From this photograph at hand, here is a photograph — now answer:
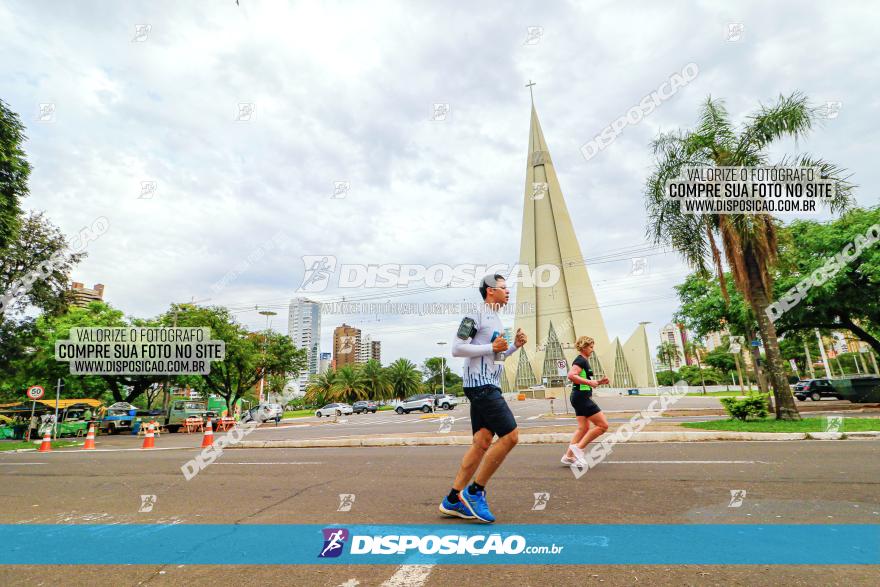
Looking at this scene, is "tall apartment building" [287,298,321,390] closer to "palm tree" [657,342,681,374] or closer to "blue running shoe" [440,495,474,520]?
"palm tree" [657,342,681,374]

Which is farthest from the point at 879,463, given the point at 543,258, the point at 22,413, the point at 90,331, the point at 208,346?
the point at 543,258

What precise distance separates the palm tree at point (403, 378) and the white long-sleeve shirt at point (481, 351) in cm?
6696

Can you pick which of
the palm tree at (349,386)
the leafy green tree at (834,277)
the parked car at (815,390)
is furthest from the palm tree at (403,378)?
the leafy green tree at (834,277)

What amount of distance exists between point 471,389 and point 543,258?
81.4 metres

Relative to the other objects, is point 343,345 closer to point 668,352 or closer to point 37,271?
point 668,352

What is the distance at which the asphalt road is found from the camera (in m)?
2.65

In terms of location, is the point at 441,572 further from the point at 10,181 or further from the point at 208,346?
the point at 208,346

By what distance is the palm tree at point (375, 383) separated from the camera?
65562 millimetres

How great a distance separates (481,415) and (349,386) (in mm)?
61776

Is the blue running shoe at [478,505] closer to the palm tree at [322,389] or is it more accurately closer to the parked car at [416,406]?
the parked car at [416,406]

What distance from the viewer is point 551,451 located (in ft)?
26.3

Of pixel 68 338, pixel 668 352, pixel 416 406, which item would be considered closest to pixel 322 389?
pixel 416 406

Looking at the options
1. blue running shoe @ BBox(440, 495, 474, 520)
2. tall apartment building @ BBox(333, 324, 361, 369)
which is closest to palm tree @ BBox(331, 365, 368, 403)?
tall apartment building @ BBox(333, 324, 361, 369)

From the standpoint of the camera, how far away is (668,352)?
8544 centimetres
